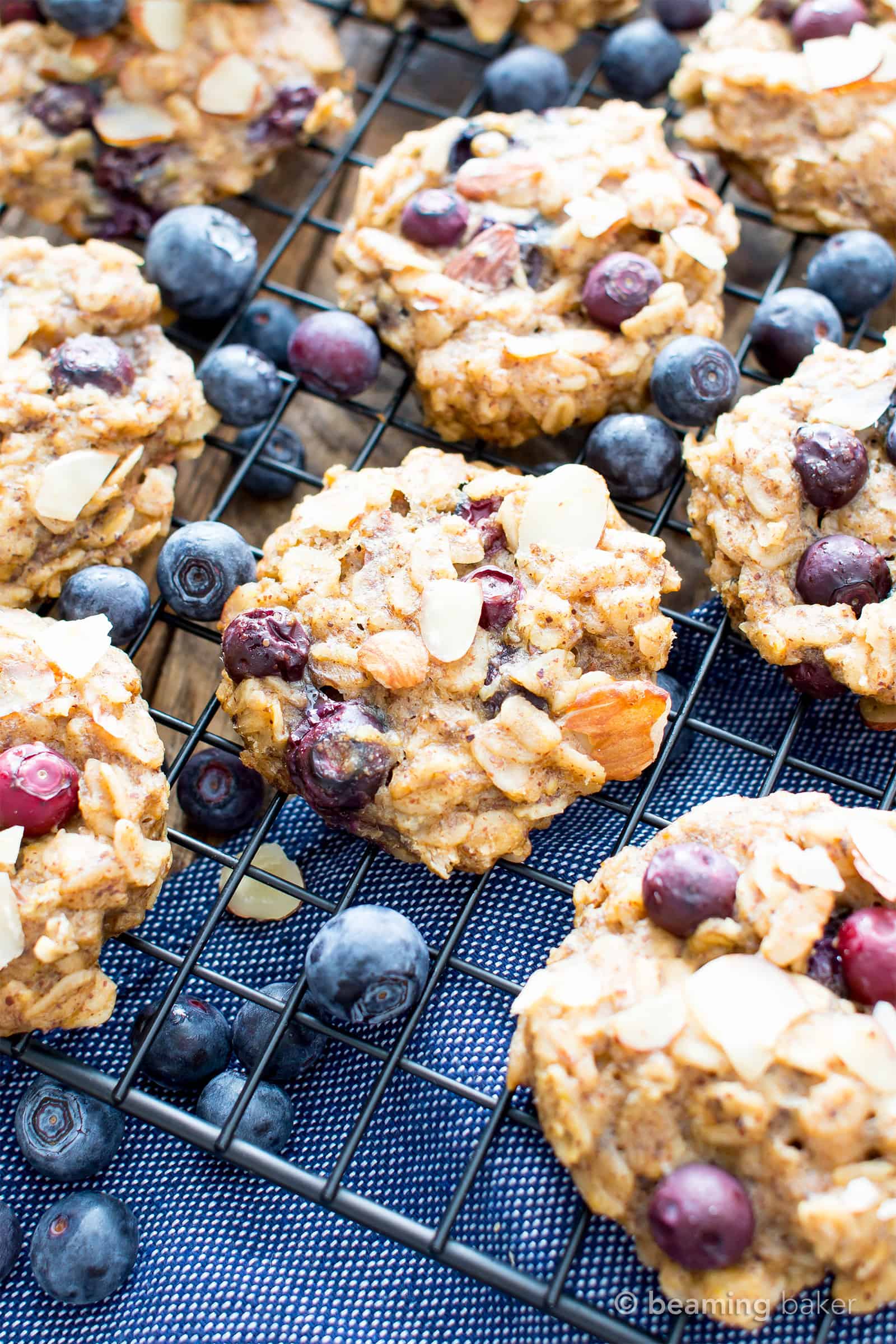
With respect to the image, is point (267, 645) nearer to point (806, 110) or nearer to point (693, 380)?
point (693, 380)

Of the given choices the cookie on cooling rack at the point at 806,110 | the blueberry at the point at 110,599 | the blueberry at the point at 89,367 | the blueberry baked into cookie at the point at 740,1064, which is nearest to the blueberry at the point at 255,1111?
the blueberry baked into cookie at the point at 740,1064

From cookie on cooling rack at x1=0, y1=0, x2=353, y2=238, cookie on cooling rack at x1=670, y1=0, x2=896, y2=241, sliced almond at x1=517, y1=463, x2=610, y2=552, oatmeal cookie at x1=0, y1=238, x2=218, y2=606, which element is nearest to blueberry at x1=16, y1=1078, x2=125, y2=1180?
oatmeal cookie at x1=0, y1=238, x2=218, y2=606

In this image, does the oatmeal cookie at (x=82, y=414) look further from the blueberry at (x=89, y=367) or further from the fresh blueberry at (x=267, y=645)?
the fresh blueberry at (x=267, y=645)

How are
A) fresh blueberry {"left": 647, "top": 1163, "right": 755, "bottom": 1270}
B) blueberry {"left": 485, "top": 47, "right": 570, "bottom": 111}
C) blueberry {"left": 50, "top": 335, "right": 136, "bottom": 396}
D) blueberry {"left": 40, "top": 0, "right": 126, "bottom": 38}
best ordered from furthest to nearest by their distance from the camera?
1. blueberry {"left": 485, "top": 47, "right": 570, "bottom": 111}
2. blueberry {"left": 40, "top": 0, "right": 126, "bottom": 38}
3. blueberry {"left": 50, "top": 335, "right": 136, "bottom": 396}
4. fresh blueberry {"left": 647, "top": 1163, "right": 755, "bottom": 1270}

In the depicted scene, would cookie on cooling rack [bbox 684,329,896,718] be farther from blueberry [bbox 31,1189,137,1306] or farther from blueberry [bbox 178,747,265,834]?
blueberry [bbox 31,1189,137,1306]

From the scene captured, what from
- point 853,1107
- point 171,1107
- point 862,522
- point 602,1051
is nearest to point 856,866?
point 853,1107

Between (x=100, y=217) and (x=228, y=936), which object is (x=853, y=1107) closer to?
(x=228, y=936)
